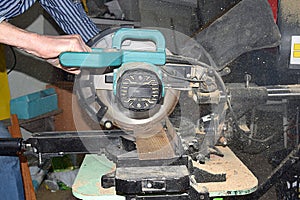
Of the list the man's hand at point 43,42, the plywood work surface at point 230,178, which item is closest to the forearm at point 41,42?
the man's hand at point 43,42

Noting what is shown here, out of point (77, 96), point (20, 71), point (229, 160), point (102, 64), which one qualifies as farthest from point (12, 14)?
point (20, 71)

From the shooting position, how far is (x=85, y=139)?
1153 mm

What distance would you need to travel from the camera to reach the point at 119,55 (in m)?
0.95

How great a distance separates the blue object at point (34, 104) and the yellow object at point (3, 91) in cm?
5

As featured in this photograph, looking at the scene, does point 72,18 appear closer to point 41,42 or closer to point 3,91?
point 41,42

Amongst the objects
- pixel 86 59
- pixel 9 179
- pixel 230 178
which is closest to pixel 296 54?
pixel 230 178

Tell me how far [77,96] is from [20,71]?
6.86 ft

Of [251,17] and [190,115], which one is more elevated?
[251,17]

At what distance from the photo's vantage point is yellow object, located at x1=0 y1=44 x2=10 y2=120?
2631 millimetres

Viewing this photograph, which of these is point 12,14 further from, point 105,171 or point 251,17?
point 251,17

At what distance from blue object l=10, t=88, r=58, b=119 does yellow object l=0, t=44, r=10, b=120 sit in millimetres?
47

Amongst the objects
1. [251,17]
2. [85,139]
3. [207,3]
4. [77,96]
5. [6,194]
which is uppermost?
[207,3]

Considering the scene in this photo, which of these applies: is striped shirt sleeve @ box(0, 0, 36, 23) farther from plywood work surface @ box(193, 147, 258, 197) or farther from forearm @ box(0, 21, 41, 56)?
plywood work surface @ box(193, 147, 258, 197)

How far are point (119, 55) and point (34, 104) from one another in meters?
1.98
